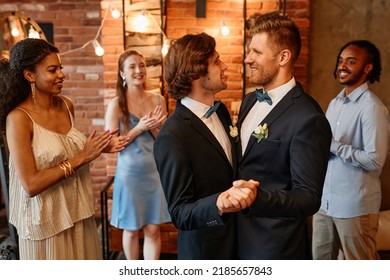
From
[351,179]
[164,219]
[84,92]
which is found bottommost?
[164,219]

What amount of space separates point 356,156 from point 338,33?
1.20 metres

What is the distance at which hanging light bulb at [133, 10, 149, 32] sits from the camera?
99.6 inches

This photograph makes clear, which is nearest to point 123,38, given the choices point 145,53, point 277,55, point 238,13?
point 145,53

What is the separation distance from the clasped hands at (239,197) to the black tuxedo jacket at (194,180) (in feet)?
0.19

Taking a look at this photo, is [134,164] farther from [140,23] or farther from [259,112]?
[259,112]

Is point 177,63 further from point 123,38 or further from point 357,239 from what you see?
point 123,38

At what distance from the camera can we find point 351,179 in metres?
1.92

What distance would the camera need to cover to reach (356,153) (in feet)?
6.04

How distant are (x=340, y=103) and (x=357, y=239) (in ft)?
1.90

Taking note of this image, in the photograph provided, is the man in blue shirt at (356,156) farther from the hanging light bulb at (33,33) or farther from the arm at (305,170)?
the hanging light bulb at (33,33)

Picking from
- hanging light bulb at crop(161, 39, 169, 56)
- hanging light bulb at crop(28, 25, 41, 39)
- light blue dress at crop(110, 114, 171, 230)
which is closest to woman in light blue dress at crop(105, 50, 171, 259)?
light blue dress at crop(110, 114, 171, 230)

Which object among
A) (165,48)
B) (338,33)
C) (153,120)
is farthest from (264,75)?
(338,33)

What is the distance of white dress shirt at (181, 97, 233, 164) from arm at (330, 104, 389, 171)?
66 cm

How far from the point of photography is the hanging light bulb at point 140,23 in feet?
8.30
